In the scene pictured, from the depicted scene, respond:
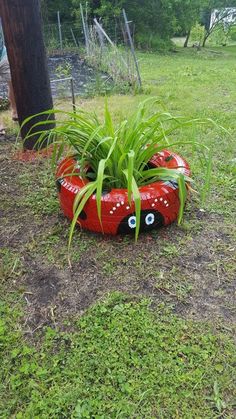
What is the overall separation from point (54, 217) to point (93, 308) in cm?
84

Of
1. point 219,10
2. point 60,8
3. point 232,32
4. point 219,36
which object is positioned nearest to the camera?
point 60,8

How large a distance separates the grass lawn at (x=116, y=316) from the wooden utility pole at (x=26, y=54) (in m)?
0.87

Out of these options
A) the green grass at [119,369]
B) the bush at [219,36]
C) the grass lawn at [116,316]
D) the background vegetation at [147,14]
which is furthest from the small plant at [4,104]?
the bush at [219,36]

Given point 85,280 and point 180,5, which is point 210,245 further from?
point 180,5

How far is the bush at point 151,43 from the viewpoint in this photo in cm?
1462

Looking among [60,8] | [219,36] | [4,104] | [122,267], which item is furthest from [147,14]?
[122,267]

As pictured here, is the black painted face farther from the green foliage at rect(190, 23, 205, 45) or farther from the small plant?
the green foliage at rect(190, 23, 205, 45)

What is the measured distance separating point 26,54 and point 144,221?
1.78m

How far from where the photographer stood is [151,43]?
14.8 metres

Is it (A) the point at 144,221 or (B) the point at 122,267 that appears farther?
(A) the point at 144,221

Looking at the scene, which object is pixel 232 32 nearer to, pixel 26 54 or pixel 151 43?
pixel 151 43

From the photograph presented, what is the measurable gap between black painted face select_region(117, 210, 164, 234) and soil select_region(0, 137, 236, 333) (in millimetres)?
75

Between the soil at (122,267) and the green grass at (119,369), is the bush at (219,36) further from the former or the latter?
the green grass at (119,369)

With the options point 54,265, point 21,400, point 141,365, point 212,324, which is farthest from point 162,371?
point 54,265
